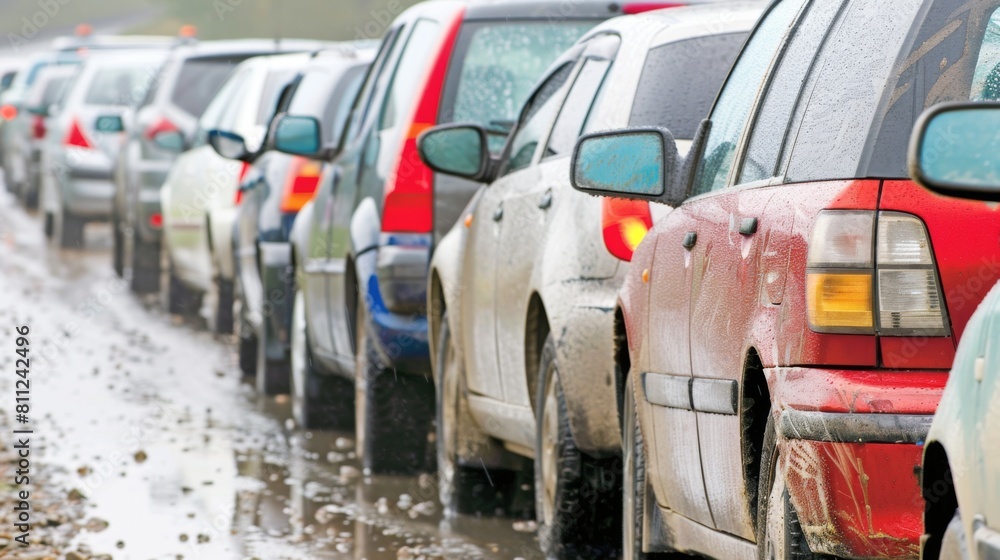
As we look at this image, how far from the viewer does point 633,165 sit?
506 centimetres

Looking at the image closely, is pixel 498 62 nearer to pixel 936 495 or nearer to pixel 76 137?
pixel 936 495

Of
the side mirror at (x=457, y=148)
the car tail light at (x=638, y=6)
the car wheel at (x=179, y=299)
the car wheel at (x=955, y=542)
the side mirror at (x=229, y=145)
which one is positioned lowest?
the car wheel at (x=179, y=299)

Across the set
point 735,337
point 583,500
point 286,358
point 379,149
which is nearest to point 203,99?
point 286,358

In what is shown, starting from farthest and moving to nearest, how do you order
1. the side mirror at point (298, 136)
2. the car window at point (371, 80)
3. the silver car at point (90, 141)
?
the silver car at point (90, 141), the side mirror at point (298, 136), the car window at point (371, 80)

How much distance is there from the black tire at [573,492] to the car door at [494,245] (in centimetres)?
66

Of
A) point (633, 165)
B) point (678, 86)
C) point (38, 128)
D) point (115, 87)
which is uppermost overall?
point (678, 86)

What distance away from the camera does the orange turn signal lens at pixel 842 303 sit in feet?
12.2

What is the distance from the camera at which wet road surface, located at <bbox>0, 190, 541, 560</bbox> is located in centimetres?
755

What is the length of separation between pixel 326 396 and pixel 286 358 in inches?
57.9

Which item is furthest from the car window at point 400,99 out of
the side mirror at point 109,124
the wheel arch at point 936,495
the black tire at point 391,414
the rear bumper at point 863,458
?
the side mirror at point 109,124

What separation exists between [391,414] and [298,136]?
2.25 metres

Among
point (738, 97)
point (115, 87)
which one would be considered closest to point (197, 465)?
point (738, 97)

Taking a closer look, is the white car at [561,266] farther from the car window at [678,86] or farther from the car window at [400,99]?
the car window at [400,99]

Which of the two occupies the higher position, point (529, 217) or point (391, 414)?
point (529, 217)
